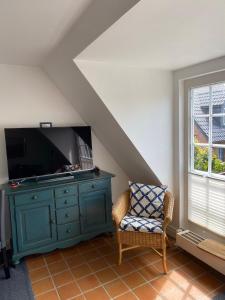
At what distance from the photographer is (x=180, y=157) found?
9.01ft

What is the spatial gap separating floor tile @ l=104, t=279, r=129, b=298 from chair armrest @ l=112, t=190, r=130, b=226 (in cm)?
52

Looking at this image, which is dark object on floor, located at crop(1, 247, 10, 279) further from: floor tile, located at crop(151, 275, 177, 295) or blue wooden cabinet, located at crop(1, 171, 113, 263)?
floor tile, located at crop(151, 275, 177, 295)

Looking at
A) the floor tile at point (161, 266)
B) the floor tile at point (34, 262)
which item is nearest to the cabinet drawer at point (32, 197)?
the floor tile at point (34, 262)

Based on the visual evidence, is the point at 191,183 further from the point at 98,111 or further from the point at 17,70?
the point at 17,70

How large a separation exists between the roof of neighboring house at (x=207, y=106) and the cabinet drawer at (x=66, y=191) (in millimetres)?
1568

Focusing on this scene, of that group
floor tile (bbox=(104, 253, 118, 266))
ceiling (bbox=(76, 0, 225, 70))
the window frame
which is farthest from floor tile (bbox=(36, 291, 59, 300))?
ceiling (bbox=(76, 0, 225, 70))

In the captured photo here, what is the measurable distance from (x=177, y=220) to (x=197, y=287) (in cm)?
91

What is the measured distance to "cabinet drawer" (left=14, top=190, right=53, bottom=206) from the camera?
234 cm

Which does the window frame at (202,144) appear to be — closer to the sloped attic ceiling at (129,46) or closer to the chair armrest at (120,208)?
the sloped attic ceiling at (129,46)

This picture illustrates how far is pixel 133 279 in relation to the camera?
2.16 m

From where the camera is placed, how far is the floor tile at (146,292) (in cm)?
193

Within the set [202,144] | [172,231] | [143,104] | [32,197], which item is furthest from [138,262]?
[143,104]

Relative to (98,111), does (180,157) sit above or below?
below

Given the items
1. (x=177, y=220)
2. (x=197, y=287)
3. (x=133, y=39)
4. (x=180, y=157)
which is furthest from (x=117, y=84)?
(x=197, y=287)
